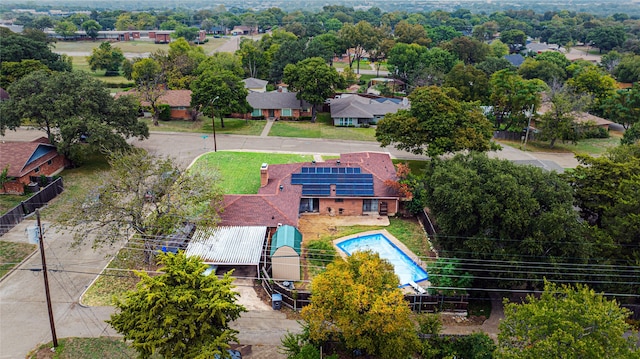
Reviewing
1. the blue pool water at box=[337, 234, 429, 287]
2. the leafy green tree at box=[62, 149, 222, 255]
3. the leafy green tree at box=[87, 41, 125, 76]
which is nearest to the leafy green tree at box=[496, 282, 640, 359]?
the blue pool water at box=[337, 234, 429, 287]

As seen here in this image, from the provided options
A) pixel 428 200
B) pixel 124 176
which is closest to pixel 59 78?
pixel 124 176

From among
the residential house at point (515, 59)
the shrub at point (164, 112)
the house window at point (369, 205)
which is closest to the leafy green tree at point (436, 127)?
the house window at point (369, 205)

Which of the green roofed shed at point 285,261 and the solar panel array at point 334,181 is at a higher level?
the solar panel array at point 334,181

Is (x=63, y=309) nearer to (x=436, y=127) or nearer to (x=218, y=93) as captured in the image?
(x=436, y=127)

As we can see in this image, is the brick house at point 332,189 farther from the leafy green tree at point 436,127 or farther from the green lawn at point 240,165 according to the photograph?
the leafy green tree at point 436,127

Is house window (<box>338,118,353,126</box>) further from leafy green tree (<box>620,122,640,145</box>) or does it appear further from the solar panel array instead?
leafy green tree (<box>620,122,640,145</box>)

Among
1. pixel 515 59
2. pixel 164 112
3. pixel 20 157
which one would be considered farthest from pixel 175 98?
pixel 515 59
